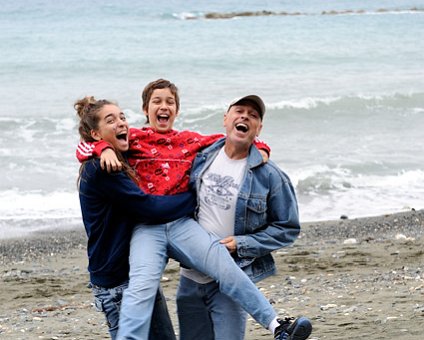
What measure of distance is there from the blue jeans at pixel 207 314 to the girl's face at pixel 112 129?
2.73ft

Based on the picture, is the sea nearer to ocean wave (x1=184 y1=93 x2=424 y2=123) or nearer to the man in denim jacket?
ocean wave (x1=184 y1=93 x2=424 y2=123)

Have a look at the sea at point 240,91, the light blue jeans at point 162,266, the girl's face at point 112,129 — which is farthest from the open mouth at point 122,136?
the sea at point 240,91

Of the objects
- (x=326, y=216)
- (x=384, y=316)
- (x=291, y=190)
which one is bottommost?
(x=326, y=216)

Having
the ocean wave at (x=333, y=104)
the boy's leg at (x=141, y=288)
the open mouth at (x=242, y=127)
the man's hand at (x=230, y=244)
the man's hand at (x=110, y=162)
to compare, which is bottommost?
the ocean wave at (x=333, y=104)

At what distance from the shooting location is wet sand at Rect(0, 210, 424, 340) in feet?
23.8

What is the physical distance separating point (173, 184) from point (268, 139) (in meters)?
14.5

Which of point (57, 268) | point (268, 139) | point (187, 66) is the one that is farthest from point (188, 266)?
point (187, 66)

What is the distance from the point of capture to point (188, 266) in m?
5.09

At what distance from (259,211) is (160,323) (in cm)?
85

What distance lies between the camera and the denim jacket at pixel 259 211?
5086 mm

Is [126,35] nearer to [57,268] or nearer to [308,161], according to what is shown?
[308,161]

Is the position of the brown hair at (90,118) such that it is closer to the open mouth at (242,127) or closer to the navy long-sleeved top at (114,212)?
the navy long-sleeved top at (114,212)

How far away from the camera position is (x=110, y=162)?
488cm

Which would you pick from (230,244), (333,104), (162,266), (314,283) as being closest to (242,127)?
(230,244)
